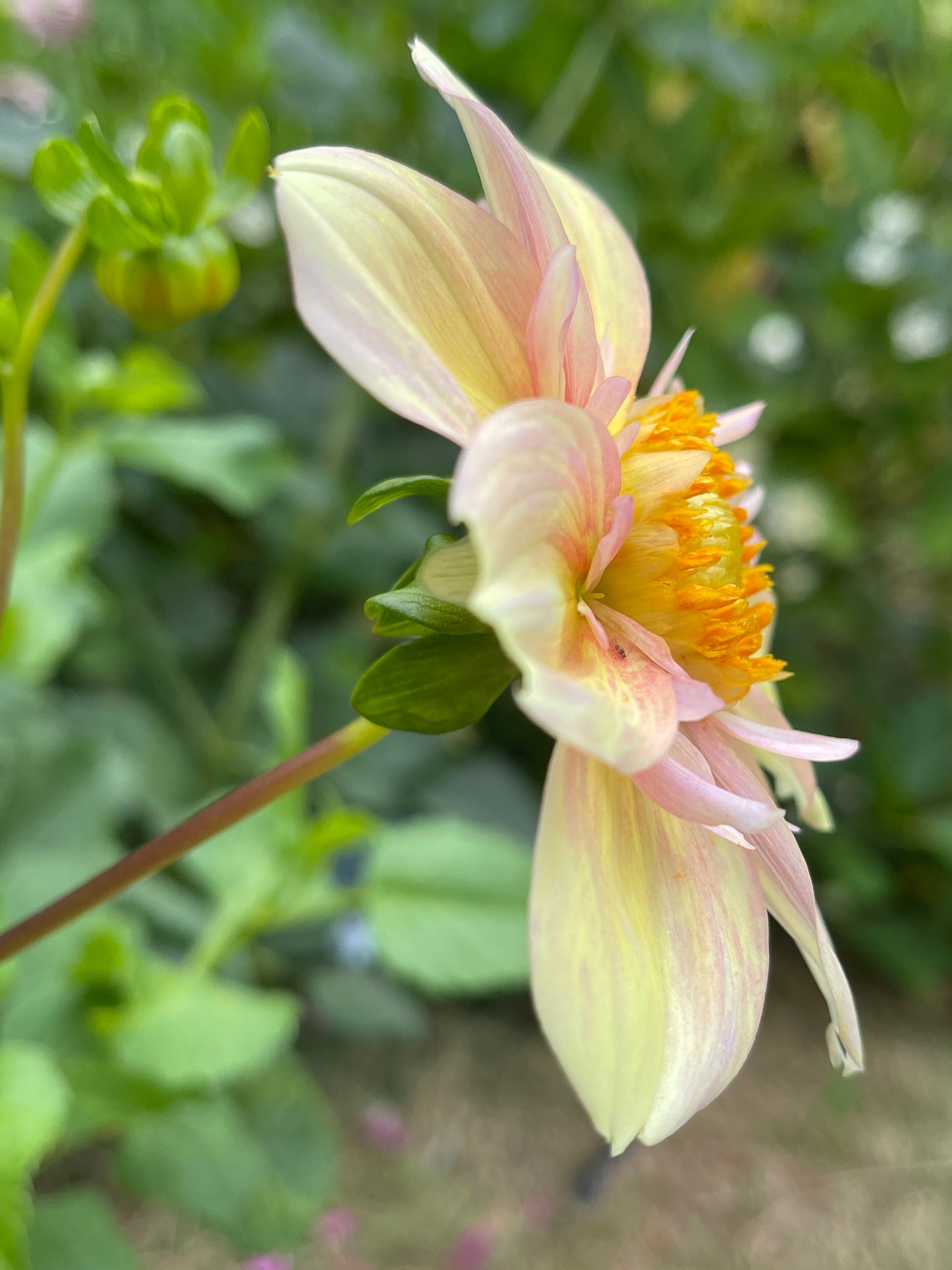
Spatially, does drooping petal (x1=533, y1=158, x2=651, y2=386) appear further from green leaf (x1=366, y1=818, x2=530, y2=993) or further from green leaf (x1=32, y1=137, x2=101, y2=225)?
green leaf (x1=366, y1=818, x2=530, y2=993)

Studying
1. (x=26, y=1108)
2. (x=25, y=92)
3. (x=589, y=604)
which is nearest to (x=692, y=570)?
(x=589, y=604)

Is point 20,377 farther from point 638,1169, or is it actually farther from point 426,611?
point 638,1169

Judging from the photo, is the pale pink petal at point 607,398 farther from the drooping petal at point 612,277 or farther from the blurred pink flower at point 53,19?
the blurred pink flower at point 53,19

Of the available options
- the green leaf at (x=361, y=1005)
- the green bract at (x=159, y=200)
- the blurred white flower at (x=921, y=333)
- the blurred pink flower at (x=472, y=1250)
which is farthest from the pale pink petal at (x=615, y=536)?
the blurred white flower at (x=921, y=333)

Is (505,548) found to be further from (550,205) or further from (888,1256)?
(888,1256)

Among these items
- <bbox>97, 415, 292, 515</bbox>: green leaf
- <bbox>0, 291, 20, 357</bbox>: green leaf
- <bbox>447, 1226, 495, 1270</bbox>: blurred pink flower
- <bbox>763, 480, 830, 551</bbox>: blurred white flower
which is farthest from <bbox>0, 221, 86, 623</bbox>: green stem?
<bbox>763, 480, 830, 551</bbox>: blurred white flower

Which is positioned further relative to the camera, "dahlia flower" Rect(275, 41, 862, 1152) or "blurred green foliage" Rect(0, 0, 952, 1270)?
"blurred green foliage" Rect(0, 0, 952, 1270)
